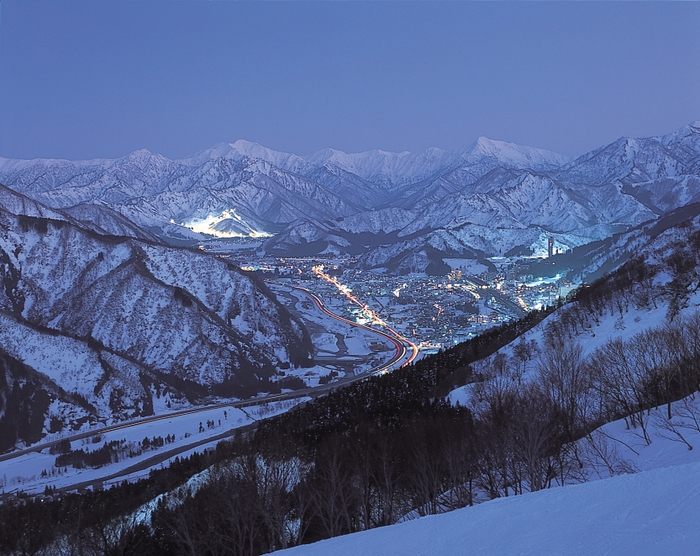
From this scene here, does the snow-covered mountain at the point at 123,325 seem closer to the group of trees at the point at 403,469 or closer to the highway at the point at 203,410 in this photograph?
the highway at the point at 203,410

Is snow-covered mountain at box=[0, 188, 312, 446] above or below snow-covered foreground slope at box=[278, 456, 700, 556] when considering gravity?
above

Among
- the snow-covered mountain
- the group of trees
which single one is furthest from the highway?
the group of trees

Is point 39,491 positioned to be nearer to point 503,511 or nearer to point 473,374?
point 473,374

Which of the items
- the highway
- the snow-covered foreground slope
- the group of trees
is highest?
the highway

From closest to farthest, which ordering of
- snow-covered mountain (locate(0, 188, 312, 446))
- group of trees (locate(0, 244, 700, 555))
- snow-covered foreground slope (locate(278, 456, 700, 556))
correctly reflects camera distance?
snow-covered foreground slope (locate(278, 456, 700, 556))
group of trees (locate(0, 244, 700, 555))
snow-covered mountain (locate(0, 188, 312, 446))

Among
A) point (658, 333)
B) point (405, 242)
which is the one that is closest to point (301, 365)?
point (658, 333)

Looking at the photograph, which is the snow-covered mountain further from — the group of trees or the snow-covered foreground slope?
the snow-covered foreground slope

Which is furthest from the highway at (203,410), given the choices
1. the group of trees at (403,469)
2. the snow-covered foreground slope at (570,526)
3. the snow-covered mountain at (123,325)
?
Result: the snow-covered foreground slope at (570,526)

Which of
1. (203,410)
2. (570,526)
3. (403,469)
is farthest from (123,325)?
(570,526)
